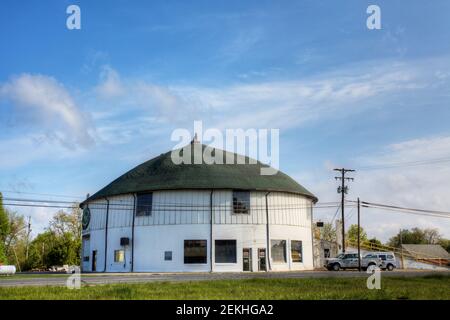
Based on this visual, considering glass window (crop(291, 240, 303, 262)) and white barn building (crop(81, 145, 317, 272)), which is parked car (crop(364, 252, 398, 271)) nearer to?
white barn building (crop(81, 145, 317, 272))

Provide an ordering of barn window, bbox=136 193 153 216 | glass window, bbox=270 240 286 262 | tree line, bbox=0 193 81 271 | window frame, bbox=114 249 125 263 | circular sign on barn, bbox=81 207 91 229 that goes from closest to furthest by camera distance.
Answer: barn window, bbox=136 193 153 216 → glass window, bbox=270 240 286 262 → window frame, bbox=114 249 125 263 → circular sign on barn, bbox=81 207 91 229 → tree line, bbox=0 193 81 271

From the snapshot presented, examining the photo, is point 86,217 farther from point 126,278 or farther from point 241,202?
point 126,278

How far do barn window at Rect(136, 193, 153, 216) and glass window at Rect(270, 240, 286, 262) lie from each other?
11.8 meters

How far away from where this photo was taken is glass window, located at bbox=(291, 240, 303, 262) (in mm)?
48781

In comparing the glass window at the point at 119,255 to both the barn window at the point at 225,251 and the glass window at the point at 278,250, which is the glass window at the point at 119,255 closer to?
the barn window at the point at 225,251

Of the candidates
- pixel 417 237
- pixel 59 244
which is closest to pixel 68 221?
pixel 59 244

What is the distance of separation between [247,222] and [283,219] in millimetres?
→ 4057

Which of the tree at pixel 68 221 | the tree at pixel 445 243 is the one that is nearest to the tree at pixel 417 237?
the tree at pixel 445 243

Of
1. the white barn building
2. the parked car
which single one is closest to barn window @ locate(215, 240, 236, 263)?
the white barn building

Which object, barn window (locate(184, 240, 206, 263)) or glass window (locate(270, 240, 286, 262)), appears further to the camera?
glass window (locate(270, 240, 286, 262))
